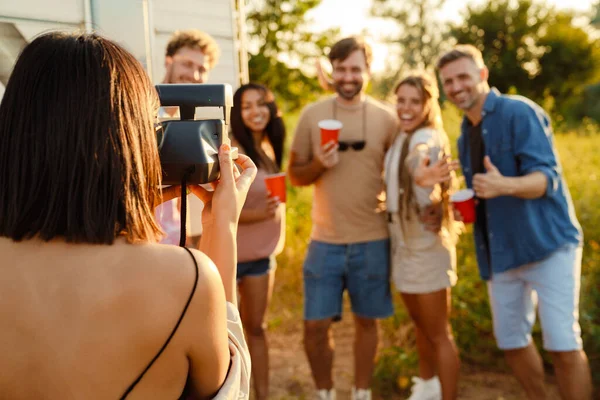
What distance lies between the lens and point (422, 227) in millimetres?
3400

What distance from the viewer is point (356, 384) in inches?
147

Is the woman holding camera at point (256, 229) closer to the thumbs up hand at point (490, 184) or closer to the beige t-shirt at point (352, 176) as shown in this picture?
the beige t-shirt at point (352, 176)

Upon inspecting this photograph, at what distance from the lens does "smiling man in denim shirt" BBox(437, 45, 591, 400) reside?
3092 millimetres

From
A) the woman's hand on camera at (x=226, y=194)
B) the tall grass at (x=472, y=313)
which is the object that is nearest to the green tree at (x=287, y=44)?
the tall grass at (x=472, y=313)

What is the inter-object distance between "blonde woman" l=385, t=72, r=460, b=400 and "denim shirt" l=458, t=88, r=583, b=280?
247 millimetres

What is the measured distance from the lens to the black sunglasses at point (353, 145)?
365cm

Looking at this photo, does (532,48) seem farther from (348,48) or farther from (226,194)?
(226,194)

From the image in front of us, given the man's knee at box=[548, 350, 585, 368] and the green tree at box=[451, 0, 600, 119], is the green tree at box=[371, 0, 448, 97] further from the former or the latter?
the man's knee at box=[548, 350, 585, 368]

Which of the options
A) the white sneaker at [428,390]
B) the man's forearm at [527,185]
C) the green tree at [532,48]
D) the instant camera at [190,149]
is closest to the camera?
the instant camera at [190,149]

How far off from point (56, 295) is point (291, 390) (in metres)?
3.28

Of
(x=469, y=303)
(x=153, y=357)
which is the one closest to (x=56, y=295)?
(x=153, y=357)

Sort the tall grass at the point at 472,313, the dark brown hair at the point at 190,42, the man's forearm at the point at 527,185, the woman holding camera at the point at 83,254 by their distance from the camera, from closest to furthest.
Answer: the woman holding camera at the point at 83,254 < the man's forearm at the point at 527,185 < the dark brown hair at the point at 190,42 < the tall grass at the point at 472,313

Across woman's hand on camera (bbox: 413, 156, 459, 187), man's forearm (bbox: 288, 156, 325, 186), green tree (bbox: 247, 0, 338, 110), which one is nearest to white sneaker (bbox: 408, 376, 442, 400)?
woman's hand on camera (bbox: 413, 156, 459, 187)

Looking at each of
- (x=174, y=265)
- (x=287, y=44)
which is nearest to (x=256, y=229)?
(x=174, y=265)
